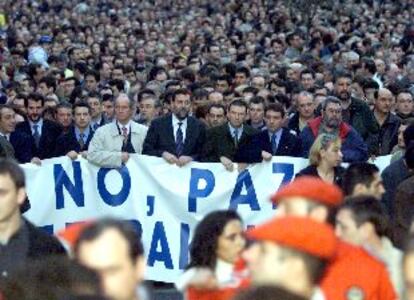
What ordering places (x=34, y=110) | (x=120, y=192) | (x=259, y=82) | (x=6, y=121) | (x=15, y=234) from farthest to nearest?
(x=259, y=82)
(x=34, y=110)
(x=6, y=121)
(x=120, y=192)
(x=15, y=234)

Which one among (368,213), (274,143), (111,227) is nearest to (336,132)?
(274,143)

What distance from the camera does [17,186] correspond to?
7309mm

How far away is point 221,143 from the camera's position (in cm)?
1283

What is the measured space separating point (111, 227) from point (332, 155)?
4.69 meters

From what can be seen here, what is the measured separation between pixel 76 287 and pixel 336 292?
7.02ft

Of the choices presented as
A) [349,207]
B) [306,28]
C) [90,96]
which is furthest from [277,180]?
[306,28]

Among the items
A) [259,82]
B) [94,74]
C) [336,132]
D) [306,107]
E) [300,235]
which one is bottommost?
[300,235]

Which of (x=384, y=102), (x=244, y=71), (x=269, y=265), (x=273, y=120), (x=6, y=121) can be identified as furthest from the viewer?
(x=244, y=71)

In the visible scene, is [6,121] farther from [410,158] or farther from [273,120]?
[410,158]

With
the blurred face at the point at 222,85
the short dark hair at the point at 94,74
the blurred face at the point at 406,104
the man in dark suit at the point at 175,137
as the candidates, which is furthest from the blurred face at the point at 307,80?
the man in dark suit at the point at 175,137

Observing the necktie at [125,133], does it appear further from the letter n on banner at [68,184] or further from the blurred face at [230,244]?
the blurred face at [230,244]

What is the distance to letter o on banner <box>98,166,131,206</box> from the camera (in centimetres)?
1245

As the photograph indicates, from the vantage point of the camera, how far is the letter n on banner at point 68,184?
12500 mm

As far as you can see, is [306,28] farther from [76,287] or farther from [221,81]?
[76,287]
